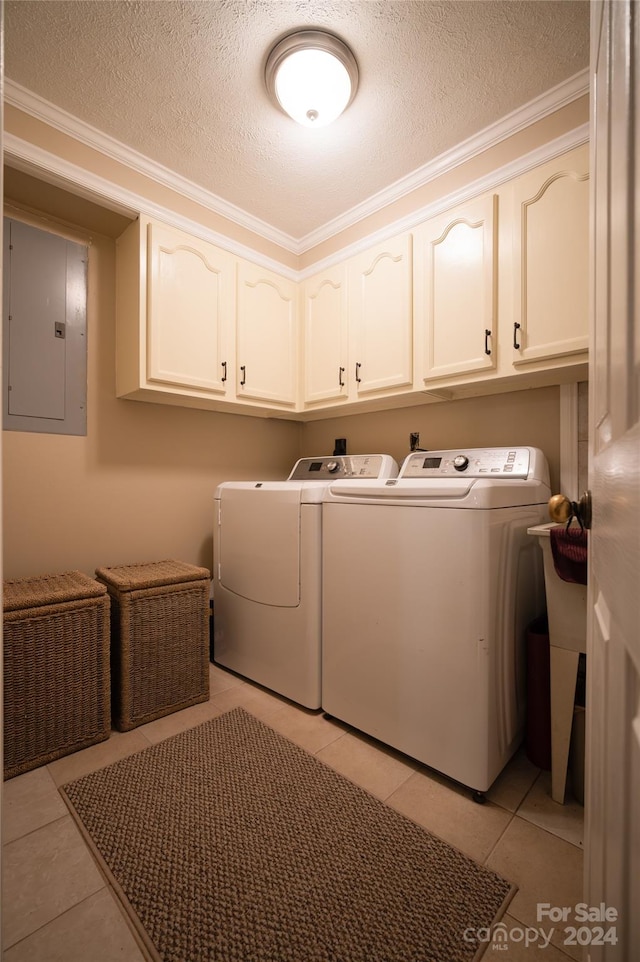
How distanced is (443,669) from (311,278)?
2187 millimetres

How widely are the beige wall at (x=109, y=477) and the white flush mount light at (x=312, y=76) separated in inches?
45.5

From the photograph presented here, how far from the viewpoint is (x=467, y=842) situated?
1239 mm

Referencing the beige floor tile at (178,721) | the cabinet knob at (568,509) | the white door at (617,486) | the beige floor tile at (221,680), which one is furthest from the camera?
the beige floor tile at (221,680)

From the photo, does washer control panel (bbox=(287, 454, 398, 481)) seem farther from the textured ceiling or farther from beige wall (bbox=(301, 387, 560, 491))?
the textured ceiling

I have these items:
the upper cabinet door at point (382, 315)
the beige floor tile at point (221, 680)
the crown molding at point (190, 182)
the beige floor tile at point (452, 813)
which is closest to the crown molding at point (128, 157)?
the crown molding at point (190, 182)

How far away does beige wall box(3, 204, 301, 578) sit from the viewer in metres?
1.93

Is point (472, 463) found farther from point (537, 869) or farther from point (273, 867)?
point (273, 867)

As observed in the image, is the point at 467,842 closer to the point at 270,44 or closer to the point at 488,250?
the point at 488,250

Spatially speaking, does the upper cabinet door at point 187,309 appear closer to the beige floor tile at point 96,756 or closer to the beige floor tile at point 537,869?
the beige floor tile at point 96,756

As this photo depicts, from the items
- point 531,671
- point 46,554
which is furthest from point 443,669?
point 46,554

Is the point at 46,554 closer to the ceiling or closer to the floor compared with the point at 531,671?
closer to the ceiling

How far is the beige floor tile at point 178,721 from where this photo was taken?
1.73 metres

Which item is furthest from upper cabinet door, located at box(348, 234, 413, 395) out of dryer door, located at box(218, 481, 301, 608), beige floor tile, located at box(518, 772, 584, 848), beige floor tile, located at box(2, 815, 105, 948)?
beige floor tile, located at box(2, 815, 105, 948)

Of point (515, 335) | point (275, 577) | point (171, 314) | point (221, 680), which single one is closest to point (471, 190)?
point (515, 335)
